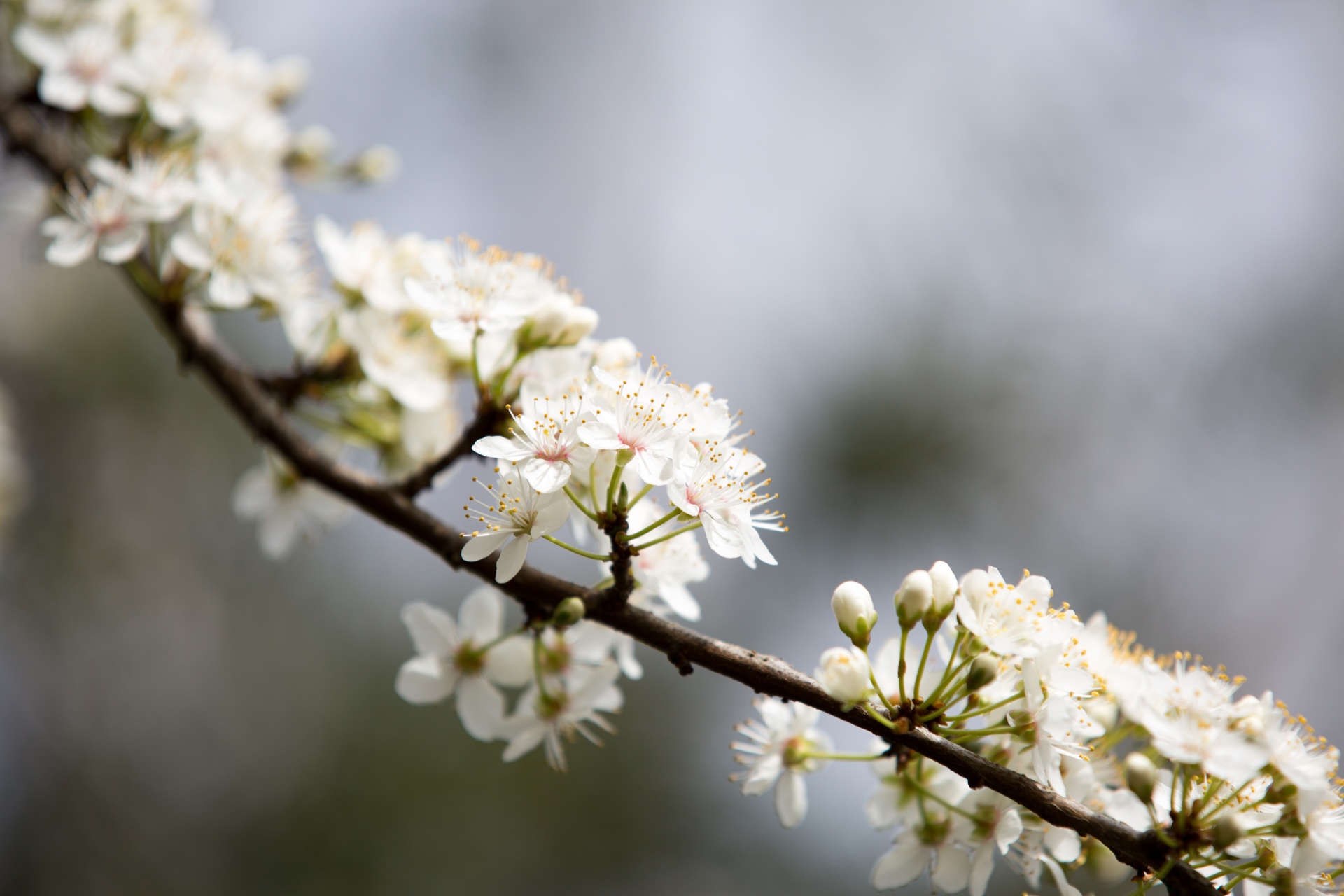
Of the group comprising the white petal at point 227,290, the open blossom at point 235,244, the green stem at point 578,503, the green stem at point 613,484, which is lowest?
the green stem at point 578,503

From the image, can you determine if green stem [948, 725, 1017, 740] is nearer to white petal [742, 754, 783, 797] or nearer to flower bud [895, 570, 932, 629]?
flower bud [895, 570, 932, 629]

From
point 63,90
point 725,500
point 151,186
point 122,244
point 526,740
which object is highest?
point 63,90

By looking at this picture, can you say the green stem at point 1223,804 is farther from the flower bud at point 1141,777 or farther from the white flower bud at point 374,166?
the white flower bud at point 374,166

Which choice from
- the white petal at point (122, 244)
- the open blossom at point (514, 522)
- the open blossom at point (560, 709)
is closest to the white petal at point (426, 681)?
the open blossom at point (560, 709)

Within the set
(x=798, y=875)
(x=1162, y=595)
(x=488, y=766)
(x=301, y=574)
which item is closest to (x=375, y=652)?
(x=301, y=574)

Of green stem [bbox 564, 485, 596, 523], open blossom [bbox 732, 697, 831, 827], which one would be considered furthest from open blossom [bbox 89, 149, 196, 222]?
open blossom [bbox 732, 697, 831, 827]

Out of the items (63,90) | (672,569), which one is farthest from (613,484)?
(63,90)

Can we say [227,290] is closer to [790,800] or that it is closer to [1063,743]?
[790,800]
